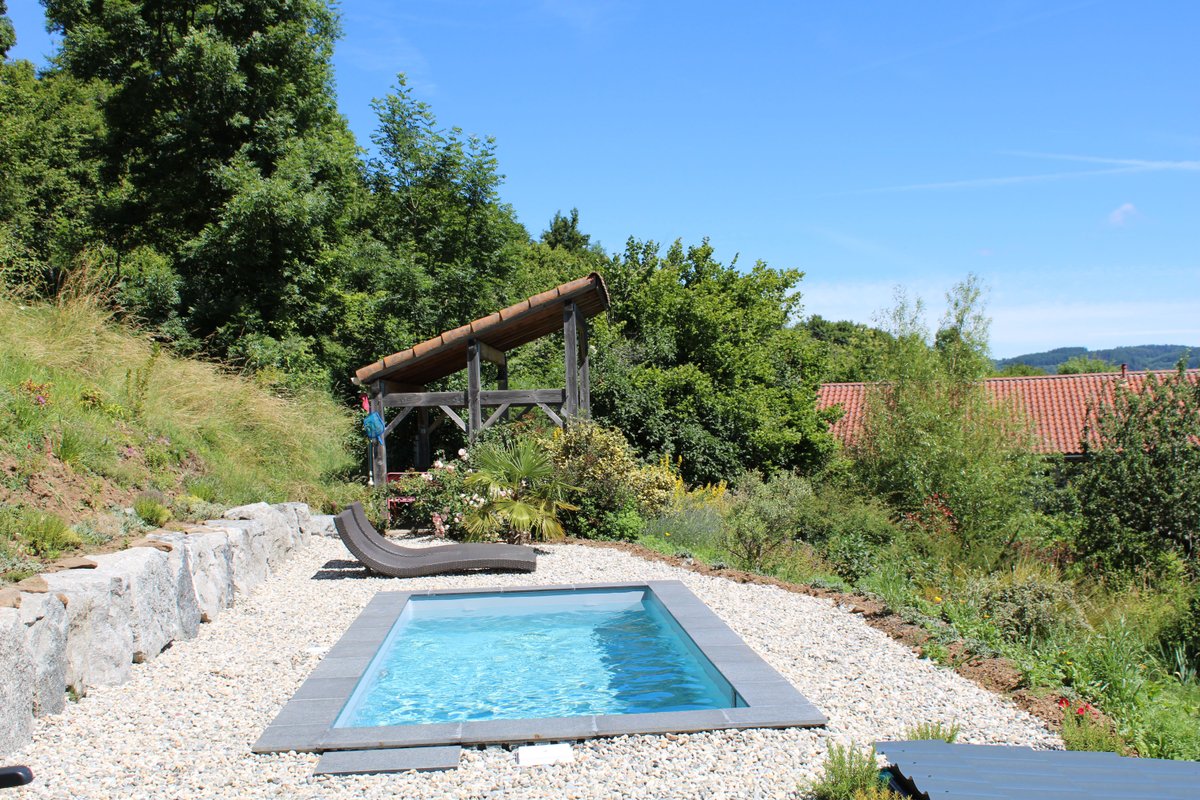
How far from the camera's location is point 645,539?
38.2ft

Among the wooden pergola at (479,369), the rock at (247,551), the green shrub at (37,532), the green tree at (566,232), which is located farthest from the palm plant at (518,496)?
the green tree at (566,232)

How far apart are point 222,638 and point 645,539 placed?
6097mm

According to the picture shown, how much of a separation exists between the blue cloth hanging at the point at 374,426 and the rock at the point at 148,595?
6.54 m

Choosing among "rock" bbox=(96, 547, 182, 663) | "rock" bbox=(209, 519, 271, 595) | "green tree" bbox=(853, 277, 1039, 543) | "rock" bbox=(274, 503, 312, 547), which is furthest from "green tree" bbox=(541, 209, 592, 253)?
"rock" bbox=(96, 547, 182, 663)

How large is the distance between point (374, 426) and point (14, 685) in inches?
352

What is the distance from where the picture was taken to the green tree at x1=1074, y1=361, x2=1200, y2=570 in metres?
11.9

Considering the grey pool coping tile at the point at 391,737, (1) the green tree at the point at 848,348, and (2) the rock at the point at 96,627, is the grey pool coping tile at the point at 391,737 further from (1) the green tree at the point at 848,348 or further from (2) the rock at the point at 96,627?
(1) the green tree at the point at 848,348

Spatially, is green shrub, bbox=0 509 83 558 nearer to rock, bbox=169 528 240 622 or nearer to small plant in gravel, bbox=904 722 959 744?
rock, bbox=169 528 240 622

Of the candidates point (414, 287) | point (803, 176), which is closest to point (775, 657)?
point (803, 176)

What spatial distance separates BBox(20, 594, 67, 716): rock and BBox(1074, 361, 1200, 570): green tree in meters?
13.0

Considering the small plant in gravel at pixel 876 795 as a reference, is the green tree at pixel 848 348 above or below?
above

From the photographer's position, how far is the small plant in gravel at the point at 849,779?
3.71m

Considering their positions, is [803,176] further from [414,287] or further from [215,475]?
[215,475]

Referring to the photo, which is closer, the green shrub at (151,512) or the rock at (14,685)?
the rock at (14,685)
